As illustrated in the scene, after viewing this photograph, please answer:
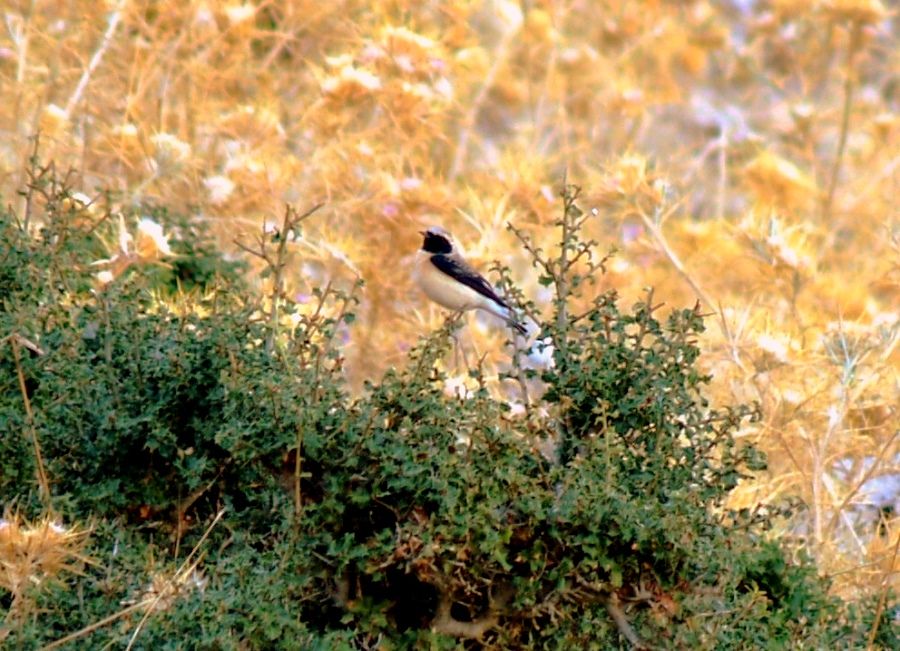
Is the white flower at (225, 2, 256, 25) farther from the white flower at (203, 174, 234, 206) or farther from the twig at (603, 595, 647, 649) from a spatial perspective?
the twig at (603, 595, 647, 649)

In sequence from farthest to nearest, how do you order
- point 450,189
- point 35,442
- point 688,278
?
A: 1. point 450,189
2. point 688,278
3. point 35,442

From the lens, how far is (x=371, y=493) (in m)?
3.34

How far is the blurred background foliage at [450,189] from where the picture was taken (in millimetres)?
4969

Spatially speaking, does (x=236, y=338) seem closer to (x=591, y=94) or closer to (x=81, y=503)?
(x=81, y=503)

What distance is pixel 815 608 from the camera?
3994 millimetres

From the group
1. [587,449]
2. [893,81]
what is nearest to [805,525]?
[587,449]

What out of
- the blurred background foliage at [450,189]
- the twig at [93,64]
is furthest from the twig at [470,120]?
the twig at [93,64]

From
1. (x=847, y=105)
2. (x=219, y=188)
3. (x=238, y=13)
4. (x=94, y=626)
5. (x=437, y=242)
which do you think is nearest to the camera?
(x=94, y=626)

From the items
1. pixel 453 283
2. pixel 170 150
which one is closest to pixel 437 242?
pixel 453 283

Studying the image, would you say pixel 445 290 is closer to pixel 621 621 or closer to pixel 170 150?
pixel 170 150

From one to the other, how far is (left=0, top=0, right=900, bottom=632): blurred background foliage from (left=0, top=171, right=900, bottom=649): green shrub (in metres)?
0.71

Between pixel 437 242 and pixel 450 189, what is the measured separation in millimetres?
1204

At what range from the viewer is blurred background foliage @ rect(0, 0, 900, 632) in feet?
16.3

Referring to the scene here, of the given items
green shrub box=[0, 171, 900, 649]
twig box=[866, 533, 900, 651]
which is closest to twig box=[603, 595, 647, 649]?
green shrub box=[0, 171, 900, 649]
